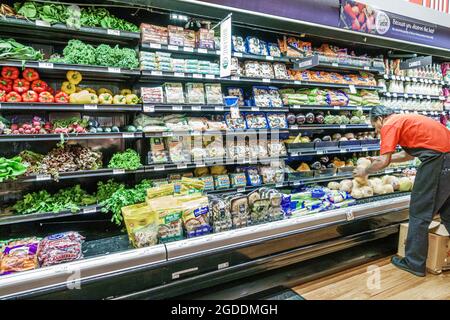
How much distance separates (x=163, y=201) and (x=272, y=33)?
3.13 meters

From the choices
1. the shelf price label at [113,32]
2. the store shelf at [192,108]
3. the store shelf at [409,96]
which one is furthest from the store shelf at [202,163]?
the store shelf at [409,96]

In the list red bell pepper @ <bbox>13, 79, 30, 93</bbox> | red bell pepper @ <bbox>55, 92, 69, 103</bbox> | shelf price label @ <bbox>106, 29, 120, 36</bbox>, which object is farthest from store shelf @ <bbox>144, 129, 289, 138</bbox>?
red bell pepper @ <bbox>13, 79, 30, 93</bbox>

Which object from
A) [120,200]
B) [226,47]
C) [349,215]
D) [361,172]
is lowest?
[349,215]

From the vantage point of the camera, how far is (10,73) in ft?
8.57

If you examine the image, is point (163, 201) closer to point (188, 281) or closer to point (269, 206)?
point (188, 281)

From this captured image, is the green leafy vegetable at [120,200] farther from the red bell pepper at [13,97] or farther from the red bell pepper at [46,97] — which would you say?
the red bell pepper at [13,97]

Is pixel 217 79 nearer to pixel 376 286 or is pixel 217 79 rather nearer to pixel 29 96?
pixel 29 96

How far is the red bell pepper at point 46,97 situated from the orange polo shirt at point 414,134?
316 centimetres

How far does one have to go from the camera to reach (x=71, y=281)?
1.68 metres

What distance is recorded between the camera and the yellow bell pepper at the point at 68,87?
9.45 ft

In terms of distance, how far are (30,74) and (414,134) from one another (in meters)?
3.67

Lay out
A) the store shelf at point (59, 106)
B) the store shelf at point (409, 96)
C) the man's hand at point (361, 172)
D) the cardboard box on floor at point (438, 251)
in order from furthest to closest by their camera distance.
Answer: the store shelf at point (409, 96)
the man's hand at point (361, 172)
the cardboard box on floor at point (438, 251)
the store shelf at point (59, 106)

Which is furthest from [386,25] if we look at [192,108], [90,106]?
[90,106]

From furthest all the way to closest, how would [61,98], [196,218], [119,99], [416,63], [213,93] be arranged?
1. [416,63]
2. [213,93]
3. [119,99]
4. [61,98]
5. [196,218]
